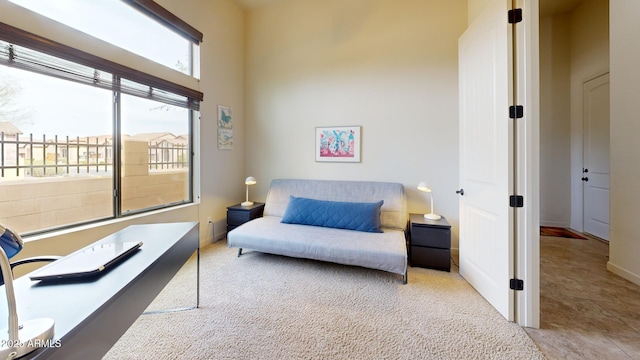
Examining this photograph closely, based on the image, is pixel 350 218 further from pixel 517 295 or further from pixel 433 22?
pixel 433 22

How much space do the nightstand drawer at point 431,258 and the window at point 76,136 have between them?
3037mm

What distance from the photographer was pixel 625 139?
7.62 ft

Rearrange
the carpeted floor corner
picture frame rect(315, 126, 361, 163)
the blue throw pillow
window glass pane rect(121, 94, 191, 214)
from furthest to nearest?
the carpeted floor corner, picture frame rect(315, 126, 361, 163), the blue throw pillow, window glass pane rect(121, 94, 191, 214)

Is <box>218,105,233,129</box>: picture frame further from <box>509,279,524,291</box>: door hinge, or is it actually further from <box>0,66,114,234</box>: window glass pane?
<box>509,279,524,291</box>: door hinge

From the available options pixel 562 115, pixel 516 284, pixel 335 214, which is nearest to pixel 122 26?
pixel 335 214

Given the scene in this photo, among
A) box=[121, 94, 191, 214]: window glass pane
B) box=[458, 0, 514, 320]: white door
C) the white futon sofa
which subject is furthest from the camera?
box=[121, 94, 191, 214]: window glass pane

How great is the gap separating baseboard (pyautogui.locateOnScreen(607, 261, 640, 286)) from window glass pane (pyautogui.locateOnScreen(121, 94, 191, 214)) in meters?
4.89

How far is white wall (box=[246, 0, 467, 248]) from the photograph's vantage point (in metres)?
3.06

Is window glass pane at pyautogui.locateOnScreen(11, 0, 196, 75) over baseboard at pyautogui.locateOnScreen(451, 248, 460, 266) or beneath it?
over

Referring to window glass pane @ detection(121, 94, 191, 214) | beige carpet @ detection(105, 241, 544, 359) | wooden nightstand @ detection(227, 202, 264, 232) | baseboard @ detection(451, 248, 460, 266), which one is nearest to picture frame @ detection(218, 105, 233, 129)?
window glass pane @ detection(121, 94, 191, 214)

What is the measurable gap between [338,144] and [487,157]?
191 cm

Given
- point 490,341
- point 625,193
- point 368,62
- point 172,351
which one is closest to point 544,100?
point 625,193

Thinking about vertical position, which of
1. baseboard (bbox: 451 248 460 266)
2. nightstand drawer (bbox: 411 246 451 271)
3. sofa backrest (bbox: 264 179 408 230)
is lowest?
baseboard (bbox: 451 248 460 266)

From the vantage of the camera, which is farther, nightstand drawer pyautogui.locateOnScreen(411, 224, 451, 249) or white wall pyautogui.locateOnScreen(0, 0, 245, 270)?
nightstand drawer pyautogui.locateOnScreen(411, 224, 451, 249)
